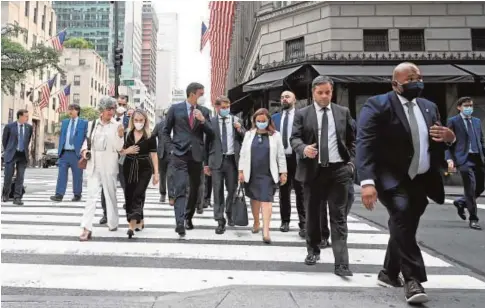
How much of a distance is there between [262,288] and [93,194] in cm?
330

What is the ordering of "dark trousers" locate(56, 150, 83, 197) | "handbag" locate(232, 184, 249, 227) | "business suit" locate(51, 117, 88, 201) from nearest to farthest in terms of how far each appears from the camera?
"handbag" locate(232, 184, 249, 227), "business suit" locate(51, 117, 88, 201), "dark trousers" locate(56, 150, 83, 197)

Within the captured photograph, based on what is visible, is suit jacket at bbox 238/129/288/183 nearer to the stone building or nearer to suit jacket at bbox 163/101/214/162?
suit jacket at bbox 163/101/214/162

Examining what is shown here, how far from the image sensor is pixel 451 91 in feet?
55.8

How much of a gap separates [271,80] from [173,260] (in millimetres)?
12788

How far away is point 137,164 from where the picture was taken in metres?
6.16

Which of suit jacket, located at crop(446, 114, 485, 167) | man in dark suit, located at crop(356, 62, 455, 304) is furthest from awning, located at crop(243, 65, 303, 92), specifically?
man in dark suit, located at crop(356, 62, 455, 304)

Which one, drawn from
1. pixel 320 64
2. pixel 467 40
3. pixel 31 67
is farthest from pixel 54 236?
pixel 31 67

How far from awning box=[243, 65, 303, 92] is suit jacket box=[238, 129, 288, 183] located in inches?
398

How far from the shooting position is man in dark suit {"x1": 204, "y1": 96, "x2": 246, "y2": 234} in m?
6.59

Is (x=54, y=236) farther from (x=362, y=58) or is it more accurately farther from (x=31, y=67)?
(x=31, y=67)

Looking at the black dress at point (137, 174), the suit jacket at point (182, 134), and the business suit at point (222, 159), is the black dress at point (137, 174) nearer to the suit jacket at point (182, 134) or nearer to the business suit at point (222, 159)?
the suit jacket at point (182, 134)

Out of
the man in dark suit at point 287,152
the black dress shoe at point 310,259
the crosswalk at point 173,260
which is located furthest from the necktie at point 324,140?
the man in dark suit at point 287,152

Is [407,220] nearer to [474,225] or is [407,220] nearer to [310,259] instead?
[310,259]

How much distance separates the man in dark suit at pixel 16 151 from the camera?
9531 millimetres
